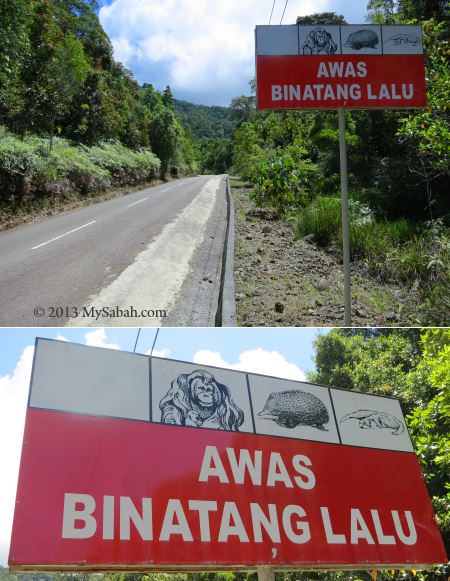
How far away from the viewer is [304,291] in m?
10.1

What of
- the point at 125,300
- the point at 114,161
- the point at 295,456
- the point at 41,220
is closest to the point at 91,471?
the point at 295,456

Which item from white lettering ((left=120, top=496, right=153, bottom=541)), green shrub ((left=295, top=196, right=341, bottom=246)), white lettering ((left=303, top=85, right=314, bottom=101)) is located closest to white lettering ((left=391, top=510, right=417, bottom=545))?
white lettering ((left=120, top=496, right=153, bottom=541))

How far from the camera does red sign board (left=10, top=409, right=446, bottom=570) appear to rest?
479 cm

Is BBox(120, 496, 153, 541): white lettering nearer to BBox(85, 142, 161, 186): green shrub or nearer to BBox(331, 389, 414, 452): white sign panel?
BBox(331, 389, 414, 452): white sign panel

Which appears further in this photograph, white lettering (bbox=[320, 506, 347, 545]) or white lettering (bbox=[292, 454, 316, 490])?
white lettering (bbox=[292, 454, 316, 490])

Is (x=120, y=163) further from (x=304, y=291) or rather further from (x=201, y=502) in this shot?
(x=201, y=502)

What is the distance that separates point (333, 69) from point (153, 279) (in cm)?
543

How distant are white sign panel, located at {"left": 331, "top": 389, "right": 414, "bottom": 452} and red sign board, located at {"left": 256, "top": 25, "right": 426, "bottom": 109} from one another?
12.2ft

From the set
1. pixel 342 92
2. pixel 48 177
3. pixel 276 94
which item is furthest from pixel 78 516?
pixel 48 177

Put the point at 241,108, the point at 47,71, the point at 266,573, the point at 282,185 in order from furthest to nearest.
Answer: the point at 241,108, the point at 47,71, the point at 282,185, the point at 266,573

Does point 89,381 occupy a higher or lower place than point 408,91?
lower

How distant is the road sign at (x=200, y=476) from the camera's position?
4867 mm

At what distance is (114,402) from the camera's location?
5.63 m

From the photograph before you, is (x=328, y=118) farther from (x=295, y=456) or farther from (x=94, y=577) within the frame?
(x=94, y=577)
